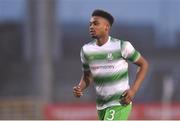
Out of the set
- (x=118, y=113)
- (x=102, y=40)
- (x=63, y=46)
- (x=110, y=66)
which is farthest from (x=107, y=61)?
(x=63, y=46)

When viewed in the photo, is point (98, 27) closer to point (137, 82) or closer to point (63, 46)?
point (137, 82)

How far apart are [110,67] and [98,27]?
42 centimetres

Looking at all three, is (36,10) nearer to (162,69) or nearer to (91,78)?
(162,69)

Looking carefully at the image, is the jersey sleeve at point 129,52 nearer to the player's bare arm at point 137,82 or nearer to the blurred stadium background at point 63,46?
the player's bare arm at point 137,82

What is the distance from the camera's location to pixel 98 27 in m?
7.76

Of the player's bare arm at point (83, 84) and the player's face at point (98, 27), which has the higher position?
the player's face at point (98, 27)

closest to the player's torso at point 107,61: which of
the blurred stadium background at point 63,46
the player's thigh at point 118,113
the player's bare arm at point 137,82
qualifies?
the player's bare arm at point 137,82

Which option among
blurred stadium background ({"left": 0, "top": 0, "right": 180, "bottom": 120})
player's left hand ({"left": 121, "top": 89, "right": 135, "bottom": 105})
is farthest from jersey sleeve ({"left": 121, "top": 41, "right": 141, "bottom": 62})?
blurred stadium background ({"left": 0, "top": 0, "right": 180, "bottom": 120})

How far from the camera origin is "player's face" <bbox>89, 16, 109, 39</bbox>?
7754mm

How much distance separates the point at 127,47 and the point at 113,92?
18.7 inches

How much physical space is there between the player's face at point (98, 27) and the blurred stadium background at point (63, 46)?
64.3 feet

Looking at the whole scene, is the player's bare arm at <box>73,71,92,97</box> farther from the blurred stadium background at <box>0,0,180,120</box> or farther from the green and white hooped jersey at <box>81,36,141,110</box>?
the blurred stadium background at <box>0,0,180,120</box>

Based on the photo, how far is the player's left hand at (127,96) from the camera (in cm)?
764

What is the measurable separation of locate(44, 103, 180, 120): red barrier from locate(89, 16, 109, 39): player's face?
14.1m
